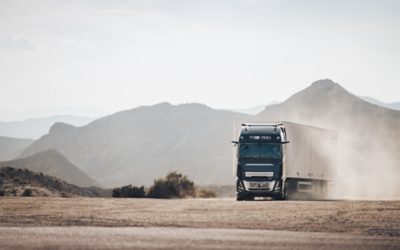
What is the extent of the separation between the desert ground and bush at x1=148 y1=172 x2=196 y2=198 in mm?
20811

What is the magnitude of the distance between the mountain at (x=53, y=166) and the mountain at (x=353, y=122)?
44.2 meters

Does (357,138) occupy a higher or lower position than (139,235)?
higher

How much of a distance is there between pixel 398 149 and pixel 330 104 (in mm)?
28519

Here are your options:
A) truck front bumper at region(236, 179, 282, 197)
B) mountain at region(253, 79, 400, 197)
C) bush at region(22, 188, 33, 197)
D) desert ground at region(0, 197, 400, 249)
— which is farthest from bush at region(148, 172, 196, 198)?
mountain at region(253, 79, 400, 197)

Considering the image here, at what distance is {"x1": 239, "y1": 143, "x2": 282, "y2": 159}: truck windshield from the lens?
3603 centimetres

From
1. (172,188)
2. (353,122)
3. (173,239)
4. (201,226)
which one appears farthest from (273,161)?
(353,122)

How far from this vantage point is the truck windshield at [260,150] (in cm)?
3603

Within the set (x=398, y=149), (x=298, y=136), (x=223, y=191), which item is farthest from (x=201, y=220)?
(x=398, y=149)

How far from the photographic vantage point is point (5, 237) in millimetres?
18969

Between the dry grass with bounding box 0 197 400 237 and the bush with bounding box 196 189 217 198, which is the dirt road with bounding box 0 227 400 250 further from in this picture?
the bush with bounding box 196 189 217 198

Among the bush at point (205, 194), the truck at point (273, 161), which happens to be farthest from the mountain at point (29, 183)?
the truck at point (273, 161)

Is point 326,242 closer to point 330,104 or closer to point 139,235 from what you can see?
point 139,235

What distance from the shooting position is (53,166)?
147125mm

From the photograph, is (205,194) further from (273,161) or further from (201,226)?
(201,226)
